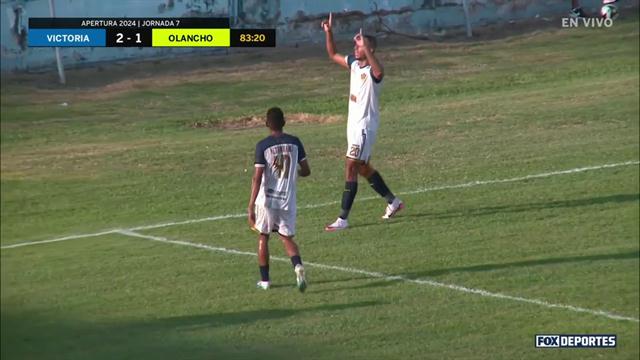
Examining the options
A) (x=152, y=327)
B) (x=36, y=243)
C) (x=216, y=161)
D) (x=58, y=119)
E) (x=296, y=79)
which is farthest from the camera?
(x=296, y=79)

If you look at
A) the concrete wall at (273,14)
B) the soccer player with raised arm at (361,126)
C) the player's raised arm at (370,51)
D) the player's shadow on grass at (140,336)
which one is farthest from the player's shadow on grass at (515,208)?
the player's shadow on grass at (140,336)

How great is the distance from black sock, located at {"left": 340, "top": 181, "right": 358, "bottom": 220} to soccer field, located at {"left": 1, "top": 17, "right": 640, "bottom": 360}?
33 centimetres

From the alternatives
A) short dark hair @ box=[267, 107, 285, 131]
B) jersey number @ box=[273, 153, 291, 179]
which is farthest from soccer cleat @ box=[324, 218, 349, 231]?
short dark hair @ box=[267, 107, 285, 131]

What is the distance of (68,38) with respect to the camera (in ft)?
33.4

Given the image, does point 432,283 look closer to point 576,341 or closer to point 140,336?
point 576,341

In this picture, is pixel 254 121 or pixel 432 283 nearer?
pixel 432 283

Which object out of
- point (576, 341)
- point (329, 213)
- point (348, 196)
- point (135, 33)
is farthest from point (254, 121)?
point (135, 33)

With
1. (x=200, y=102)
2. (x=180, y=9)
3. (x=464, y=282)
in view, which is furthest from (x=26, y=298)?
(x=200, y=102)

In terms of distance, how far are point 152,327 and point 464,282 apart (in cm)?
349

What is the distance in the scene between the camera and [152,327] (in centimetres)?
1510

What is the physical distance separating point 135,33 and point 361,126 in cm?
785

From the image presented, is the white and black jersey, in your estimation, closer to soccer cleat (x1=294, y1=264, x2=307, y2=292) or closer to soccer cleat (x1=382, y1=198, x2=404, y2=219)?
soccer cleat (x1=294, y1=264, x2=307, y2=292)

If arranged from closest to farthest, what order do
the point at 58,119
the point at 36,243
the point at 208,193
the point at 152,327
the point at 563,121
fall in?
1. the point at 152,327
2. the point at 36,243
3. the point at 208,193
4. the point at 563,121
5. the point at 58,119

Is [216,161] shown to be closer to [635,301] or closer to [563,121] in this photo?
[563,121]
